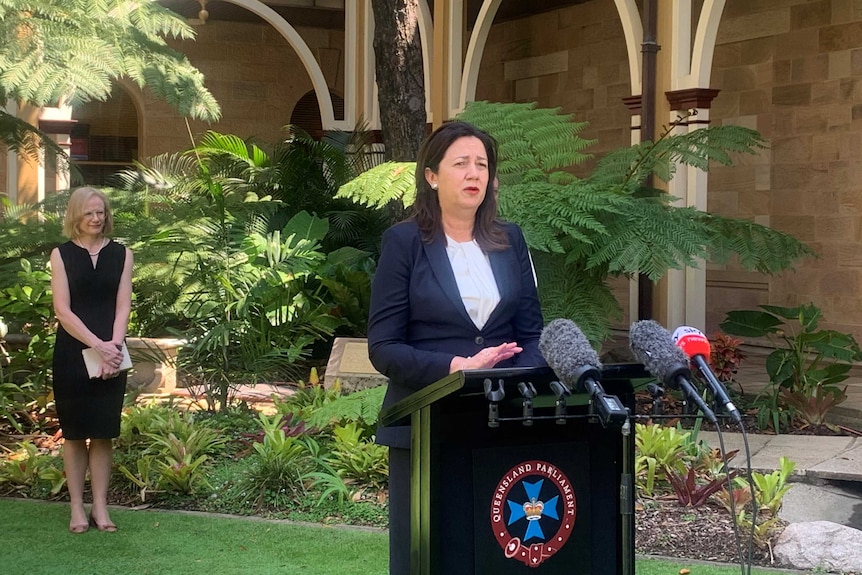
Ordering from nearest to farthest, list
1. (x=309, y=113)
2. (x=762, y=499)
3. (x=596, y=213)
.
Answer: (x=762, y=499), (x=596, y=213), (x=309, y=113)

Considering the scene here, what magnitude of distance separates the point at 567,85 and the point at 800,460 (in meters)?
9.93

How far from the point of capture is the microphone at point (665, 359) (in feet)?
7.55

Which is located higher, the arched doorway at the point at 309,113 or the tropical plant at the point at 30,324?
the arched doorway at the point at 309,113

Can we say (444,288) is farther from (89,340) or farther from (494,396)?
(89,340)

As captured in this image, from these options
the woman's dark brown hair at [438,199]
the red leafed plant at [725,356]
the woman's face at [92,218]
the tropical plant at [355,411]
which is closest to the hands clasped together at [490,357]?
the woman's dark brown hair at [438,199]

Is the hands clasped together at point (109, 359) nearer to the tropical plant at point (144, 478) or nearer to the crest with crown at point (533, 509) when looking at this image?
the tropical plant at point (144, 478)

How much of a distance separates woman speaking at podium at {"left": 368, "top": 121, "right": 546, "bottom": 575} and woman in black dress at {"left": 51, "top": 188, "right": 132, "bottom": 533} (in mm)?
2921

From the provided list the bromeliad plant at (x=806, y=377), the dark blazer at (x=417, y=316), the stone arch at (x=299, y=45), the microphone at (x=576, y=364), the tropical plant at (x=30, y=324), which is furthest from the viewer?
the stone arch at (x=299, y=45)

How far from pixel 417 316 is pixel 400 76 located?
7.03m

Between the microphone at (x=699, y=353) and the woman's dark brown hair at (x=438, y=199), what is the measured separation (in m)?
0.73

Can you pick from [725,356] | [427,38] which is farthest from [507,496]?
[427,38]

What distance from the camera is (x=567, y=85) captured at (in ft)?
51.2

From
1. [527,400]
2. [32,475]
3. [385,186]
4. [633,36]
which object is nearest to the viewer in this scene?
[527,400]

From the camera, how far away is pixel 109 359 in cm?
545
